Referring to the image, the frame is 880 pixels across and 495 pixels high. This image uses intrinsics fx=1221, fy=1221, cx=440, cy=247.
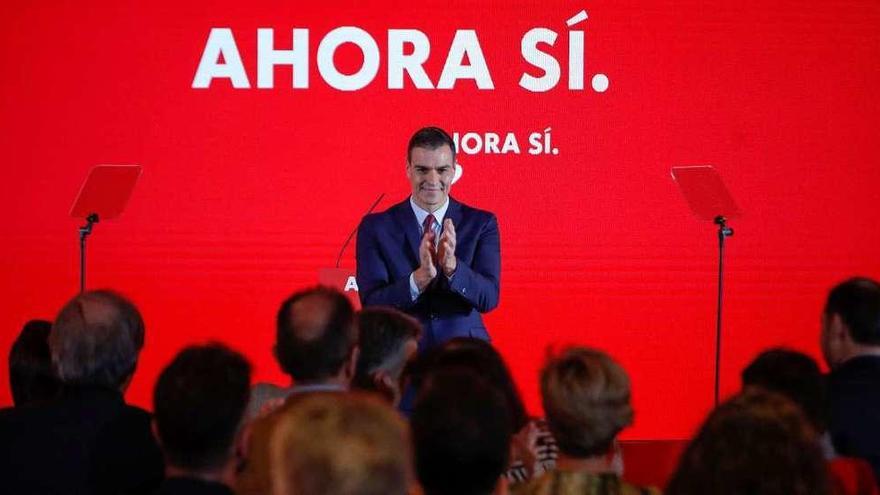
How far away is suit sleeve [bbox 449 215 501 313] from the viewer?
12.2ft

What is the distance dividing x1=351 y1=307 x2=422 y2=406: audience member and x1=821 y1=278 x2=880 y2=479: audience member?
3.35 ft

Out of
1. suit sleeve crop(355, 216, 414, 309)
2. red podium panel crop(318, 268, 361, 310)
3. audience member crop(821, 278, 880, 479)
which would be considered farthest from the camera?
red podium panel crop(318, 268, 361, 310)

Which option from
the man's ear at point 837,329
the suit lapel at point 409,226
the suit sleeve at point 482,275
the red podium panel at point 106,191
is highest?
the red podium panel at point 106,191

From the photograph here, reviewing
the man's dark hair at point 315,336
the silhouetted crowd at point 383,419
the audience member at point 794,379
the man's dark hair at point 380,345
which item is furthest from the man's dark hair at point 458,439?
the man's dark hair at point 380,345

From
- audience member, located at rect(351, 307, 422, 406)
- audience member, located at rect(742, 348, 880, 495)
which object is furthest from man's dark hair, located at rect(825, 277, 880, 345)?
audience member, located at rect(351, 307, 422, 406)

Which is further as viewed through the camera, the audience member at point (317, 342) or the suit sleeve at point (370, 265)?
the suit sleeve at point (370, 265)

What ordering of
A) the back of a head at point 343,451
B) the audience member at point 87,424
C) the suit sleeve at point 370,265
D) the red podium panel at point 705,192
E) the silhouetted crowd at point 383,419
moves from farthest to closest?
the red podium panel at point 705,192, the suit sleeve at point 370,265, the audience member at point 87,424, the silhouetted crowd at point 383,419, the back of a head at point 343,451

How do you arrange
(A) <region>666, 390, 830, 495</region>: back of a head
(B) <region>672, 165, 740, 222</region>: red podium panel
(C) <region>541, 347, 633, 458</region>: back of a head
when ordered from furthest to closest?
(B) <region>672, 165, 740, 222</region>: red podium panel < (C) <region>541, 347, 633, 458</region>: back of a head < (A) <region>666, 390, 830, 495</region>: back of a head

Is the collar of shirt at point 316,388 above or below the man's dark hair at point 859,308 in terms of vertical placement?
below

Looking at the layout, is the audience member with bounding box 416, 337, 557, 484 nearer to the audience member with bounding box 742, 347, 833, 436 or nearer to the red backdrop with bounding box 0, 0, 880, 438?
the audience member with bounding box 742, 347, 833, 436

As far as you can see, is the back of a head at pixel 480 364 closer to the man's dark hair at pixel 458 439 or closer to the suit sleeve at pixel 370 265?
the man's dark hair at pixel 458 439

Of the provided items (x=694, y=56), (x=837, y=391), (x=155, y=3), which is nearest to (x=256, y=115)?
(x=155, y=3)

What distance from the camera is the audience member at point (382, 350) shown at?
293 centimetres

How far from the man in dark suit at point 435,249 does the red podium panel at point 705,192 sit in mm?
1557
